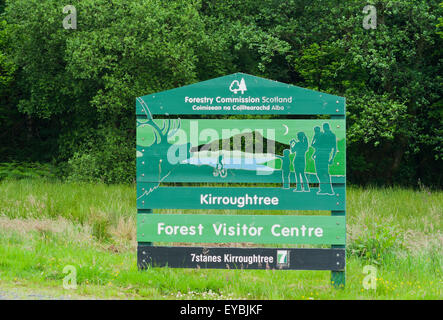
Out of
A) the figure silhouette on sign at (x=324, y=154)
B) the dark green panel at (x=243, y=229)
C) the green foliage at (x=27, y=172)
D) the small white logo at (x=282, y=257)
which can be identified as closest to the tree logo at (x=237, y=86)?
the figure silhouette on sign at (x=324, y=154)

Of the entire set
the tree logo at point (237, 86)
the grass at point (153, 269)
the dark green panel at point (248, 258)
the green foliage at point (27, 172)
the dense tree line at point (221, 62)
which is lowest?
the grass at point (153, 269)

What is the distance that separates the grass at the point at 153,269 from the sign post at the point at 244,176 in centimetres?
28

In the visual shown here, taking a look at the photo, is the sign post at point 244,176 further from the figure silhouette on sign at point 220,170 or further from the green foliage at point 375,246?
the green foliage at point 375,246

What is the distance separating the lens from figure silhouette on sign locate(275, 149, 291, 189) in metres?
6.26

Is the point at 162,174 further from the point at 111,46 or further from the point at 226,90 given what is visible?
the point at 111,46

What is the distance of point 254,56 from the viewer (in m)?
23.7

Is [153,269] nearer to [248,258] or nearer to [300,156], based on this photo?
[248,258]

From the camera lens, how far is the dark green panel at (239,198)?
6.23m

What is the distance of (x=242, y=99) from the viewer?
6.40 meters

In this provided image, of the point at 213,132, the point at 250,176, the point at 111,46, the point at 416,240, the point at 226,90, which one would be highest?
the point at 111,46

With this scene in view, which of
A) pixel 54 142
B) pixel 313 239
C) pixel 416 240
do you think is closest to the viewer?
pixel 313 239

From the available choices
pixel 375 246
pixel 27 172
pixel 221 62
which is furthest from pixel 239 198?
pixel 221 62

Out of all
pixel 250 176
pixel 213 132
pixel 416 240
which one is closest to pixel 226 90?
pixel 213 132

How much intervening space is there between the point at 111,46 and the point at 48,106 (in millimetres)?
4944
